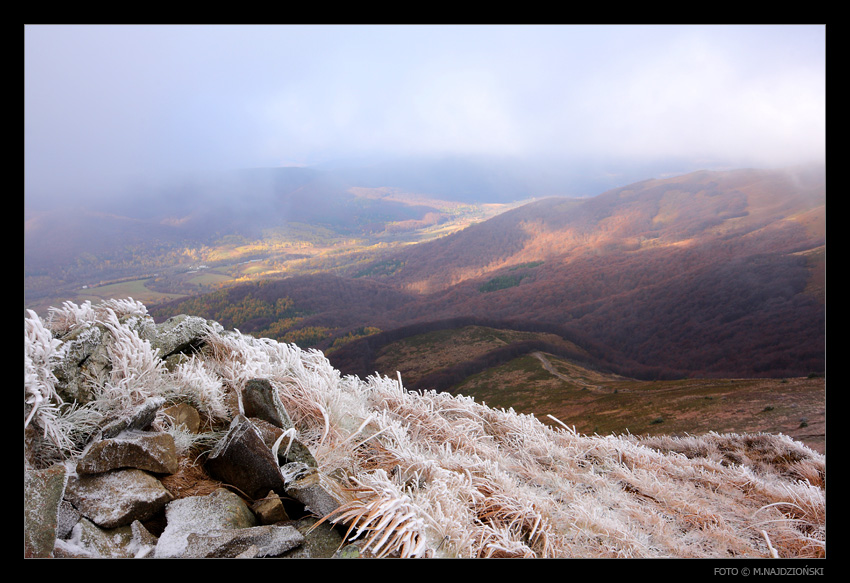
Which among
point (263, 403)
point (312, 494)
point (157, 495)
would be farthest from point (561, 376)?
point (157, 495)

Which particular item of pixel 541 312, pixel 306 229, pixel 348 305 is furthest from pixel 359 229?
pixel 541 312

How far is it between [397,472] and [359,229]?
117 ft

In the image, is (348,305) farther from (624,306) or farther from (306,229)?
(624,306)

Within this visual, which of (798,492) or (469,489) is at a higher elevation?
(469,489)

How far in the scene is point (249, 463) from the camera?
2180mm

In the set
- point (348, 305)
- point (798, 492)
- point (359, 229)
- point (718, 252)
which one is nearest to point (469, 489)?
point (798, 492)

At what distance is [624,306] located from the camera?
79.0 feet

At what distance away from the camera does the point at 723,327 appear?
65.2 ft
